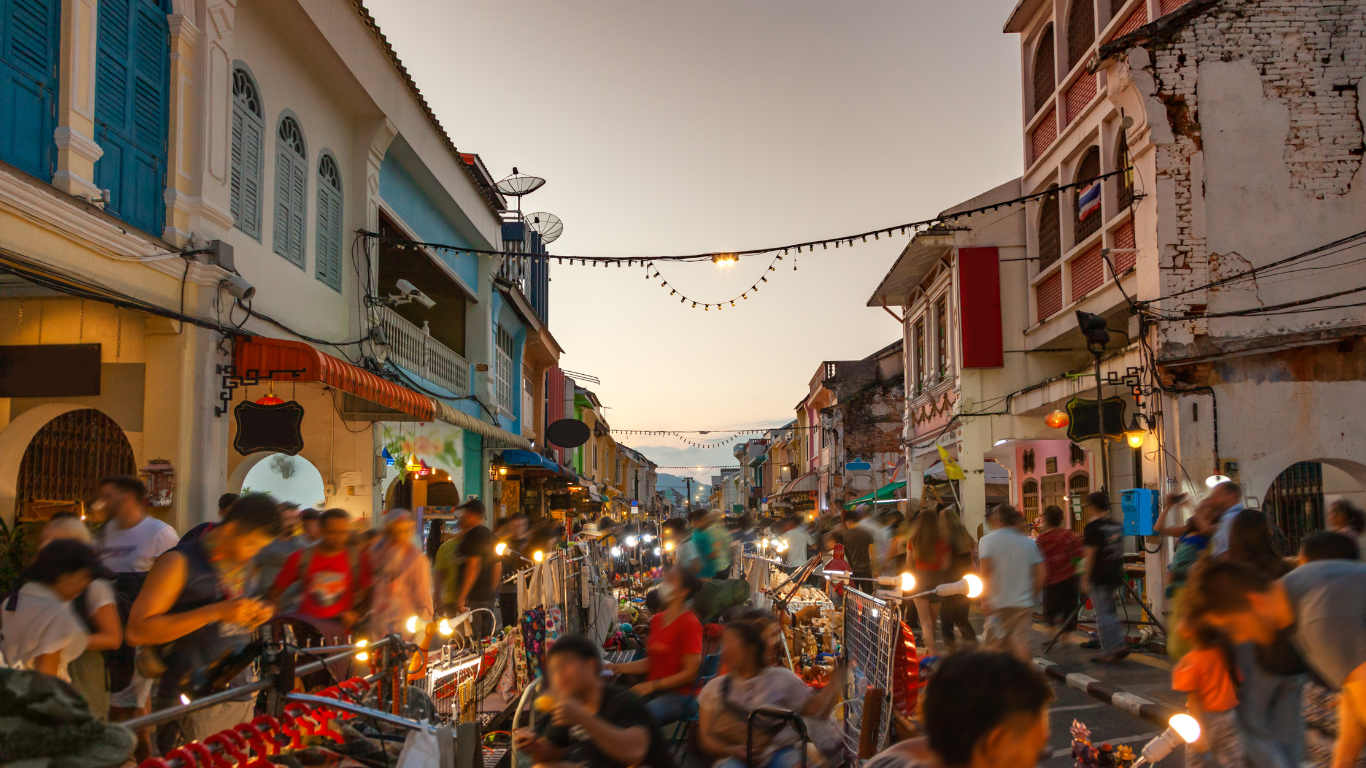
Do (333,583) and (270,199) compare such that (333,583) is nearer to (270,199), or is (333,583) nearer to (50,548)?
(50,548)

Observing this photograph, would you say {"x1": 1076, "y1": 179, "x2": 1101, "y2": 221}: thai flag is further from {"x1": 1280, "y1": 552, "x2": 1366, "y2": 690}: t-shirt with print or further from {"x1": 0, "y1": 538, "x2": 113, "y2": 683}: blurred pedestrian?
{"x1": 0, "y1": 538, "x2": 113, "y2": 683}: blurred pedestrian

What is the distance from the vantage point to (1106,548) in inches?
401

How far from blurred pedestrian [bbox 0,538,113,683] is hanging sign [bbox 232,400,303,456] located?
5545mm

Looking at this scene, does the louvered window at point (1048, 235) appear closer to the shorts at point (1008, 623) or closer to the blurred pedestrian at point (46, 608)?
the shorts at point (1008, 623)

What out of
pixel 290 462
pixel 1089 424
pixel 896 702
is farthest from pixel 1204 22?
pixel 290 462

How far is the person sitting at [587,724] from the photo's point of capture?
414 centimetres

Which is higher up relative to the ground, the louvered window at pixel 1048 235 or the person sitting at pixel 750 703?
the louvered window at pixel 1048 235

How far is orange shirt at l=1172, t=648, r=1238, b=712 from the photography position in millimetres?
4684

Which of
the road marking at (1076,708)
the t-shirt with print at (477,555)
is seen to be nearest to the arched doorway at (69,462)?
the t-shirt with print at (477,555)

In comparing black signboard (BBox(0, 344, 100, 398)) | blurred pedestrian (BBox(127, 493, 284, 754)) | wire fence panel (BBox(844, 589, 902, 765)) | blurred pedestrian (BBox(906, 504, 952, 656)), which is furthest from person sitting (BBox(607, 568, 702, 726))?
black signboard (BBox(0, 344, 100, 398))

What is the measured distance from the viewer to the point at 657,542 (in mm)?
22875

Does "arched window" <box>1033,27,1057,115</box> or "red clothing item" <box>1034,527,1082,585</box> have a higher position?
"arched window" <box>1033,27,1057,115</box>

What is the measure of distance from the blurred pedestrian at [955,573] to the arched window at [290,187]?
8.40 metres

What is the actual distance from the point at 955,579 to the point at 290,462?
9.75 meters
